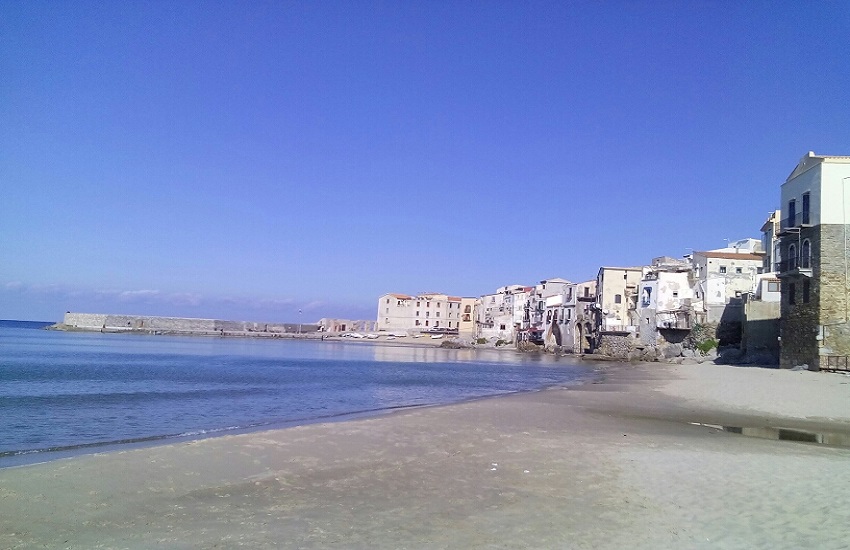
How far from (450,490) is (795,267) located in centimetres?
3316

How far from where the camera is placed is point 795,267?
34781 millimetres

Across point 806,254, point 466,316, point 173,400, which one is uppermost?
point 806,254

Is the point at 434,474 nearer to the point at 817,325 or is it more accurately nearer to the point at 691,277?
the point at 817,325

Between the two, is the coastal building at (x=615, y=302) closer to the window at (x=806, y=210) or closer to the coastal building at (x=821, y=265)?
the coastal building at (x=821, y=265)

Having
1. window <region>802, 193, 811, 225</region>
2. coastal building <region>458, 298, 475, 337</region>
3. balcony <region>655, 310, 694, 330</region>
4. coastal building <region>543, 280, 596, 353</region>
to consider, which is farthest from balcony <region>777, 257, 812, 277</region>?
coastal building <region>458, 298, 475, 337</region>

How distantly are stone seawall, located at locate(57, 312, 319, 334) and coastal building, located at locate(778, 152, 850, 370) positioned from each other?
5549 inches

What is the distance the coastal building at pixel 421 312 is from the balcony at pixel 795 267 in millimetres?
105038

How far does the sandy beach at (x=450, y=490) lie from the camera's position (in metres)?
7.59

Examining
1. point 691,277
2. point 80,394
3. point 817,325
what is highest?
point 691,277

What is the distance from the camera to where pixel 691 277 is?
63406mm

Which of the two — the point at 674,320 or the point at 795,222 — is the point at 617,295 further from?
the point at 795,222

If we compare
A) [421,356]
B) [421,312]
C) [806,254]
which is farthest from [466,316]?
[806,254]

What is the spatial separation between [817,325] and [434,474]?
30.7 m

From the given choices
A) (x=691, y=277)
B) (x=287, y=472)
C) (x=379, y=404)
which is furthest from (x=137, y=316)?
(x=287, y=472)
